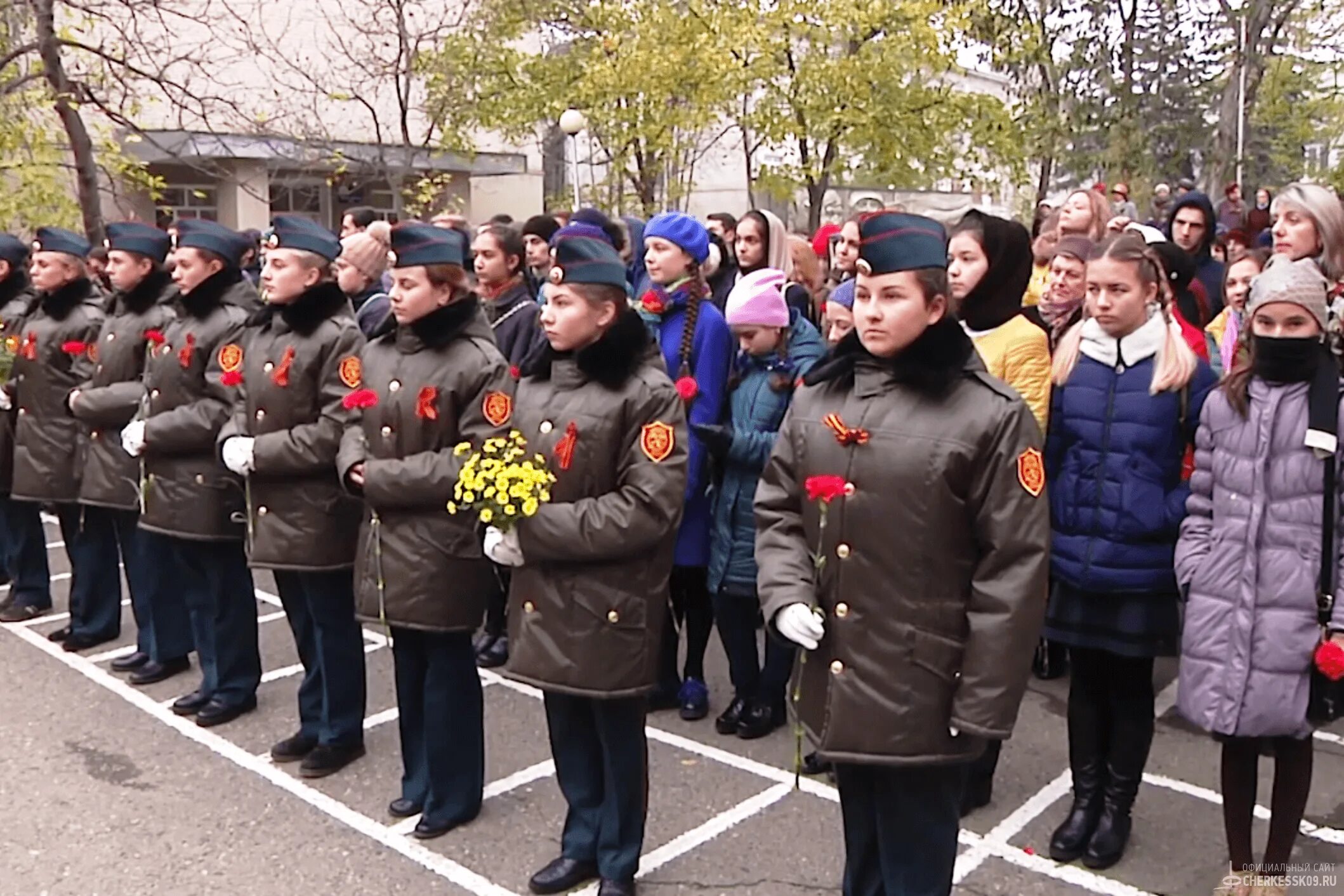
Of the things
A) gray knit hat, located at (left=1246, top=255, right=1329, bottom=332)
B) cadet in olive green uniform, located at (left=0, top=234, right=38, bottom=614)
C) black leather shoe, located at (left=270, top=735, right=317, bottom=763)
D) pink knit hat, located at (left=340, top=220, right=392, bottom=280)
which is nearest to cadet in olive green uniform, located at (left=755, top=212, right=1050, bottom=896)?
gray knit hat, located at (left=1246, top=255, right=1329, bottom=332)

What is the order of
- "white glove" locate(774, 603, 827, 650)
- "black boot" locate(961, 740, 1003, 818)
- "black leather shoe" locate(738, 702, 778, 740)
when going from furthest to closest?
"black leather shoe" locate(738, 702, 778, 740) → "black boot" locate(961, 740, 1003, 818) → "white glove" locate(774, 603, 827, 650)

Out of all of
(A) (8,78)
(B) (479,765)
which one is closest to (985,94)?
(A) (8,78)

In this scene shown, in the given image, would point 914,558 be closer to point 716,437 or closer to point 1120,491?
point 1120,491

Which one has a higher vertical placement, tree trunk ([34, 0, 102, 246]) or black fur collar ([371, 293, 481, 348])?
tree trunk ([34, 0, 102, 246])

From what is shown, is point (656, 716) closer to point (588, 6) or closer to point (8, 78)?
point (8, 78)

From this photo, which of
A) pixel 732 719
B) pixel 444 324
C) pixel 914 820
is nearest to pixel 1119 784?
pixel 914 820

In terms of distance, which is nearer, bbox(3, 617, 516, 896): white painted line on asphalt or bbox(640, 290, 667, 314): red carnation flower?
bbox(3, 617, 516, 896): white painted line on asphalt

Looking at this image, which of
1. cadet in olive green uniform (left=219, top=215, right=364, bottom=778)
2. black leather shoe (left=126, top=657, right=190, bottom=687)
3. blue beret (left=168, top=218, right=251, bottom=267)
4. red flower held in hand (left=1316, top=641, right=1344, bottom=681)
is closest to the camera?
red flower held in hand (left=1316, top=641, right=1344, bottom=681)

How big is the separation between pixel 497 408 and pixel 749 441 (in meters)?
1.29

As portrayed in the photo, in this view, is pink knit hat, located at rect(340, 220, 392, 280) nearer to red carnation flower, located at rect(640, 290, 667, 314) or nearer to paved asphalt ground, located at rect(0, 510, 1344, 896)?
red carnation flower, located at rect(640, 290, 667, 314)

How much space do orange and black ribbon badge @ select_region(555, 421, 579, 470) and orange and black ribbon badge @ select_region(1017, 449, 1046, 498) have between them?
139 cm

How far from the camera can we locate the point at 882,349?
10.3 ft

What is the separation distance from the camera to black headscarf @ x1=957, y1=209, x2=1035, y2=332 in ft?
14.2

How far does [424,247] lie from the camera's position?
4348 millimetres
